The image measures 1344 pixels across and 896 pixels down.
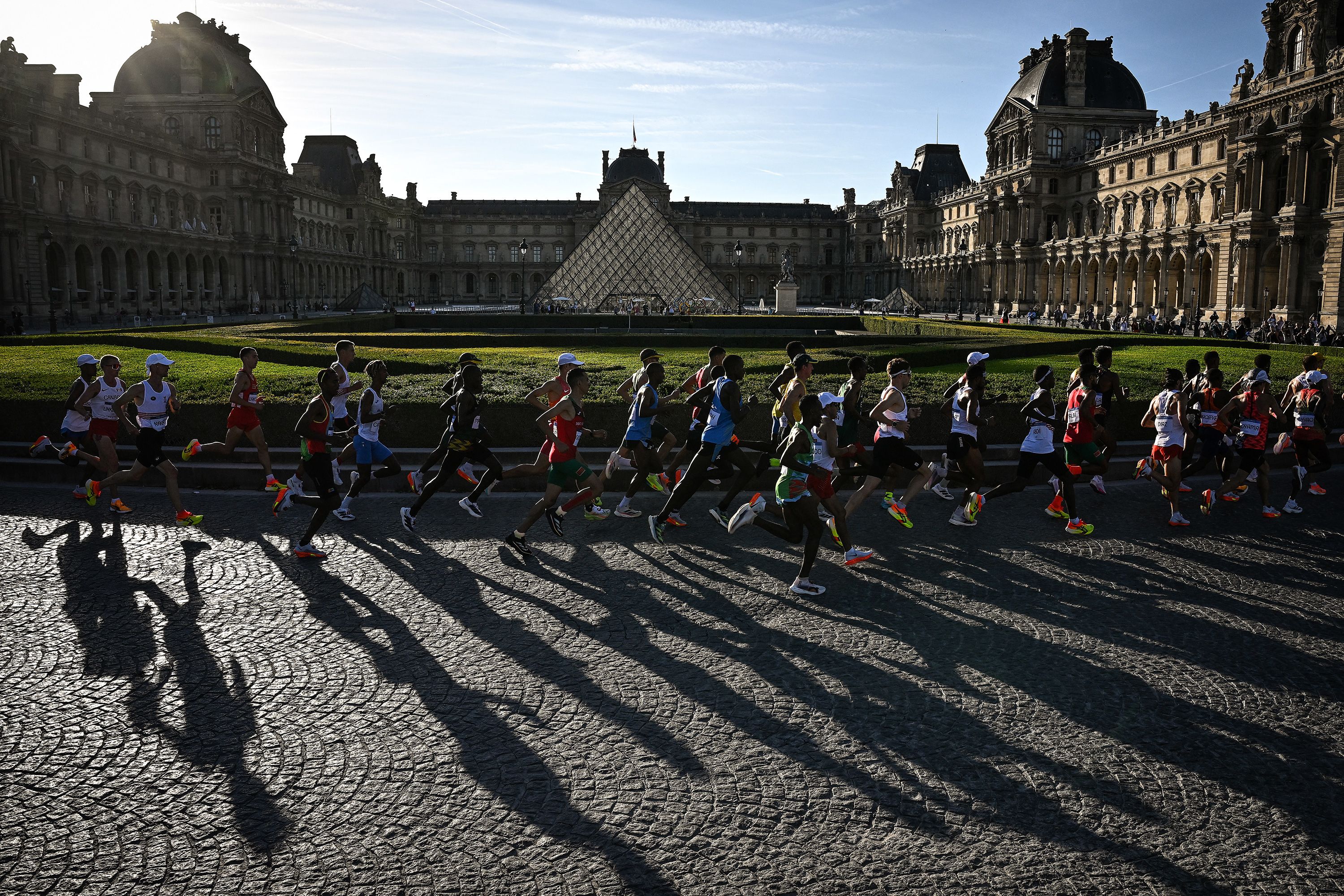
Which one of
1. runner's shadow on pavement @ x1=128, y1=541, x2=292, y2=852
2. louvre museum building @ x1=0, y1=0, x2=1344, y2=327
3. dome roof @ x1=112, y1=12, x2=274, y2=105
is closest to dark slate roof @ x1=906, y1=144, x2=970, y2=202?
louvre museum building @ x1=0, y1=0, x2=1344, y2=327

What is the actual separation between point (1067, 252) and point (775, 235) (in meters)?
43.0

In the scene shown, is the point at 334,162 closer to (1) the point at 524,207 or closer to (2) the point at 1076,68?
(1) the point at 524,207

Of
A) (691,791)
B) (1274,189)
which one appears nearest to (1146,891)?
(691,791)

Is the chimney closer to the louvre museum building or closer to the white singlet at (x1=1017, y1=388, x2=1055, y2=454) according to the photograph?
the louvre museum building

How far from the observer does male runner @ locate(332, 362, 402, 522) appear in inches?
328

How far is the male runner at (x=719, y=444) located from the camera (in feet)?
25.2

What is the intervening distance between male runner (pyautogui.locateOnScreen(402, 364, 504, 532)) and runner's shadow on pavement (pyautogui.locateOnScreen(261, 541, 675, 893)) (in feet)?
4.37

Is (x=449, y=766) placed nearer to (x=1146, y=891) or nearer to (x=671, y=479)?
(x=1146, y=891)

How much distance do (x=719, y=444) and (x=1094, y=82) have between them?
62.7 metres

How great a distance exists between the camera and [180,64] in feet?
190

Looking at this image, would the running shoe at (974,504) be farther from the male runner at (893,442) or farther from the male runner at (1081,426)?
the male runner at (1081,426)

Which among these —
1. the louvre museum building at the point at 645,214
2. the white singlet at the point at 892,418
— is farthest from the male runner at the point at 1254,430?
the louvre museum building at the point at 645,214

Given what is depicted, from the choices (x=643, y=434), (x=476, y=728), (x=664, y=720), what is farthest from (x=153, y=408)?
(x=664, y=720)

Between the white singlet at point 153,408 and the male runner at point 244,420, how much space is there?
331 mm
